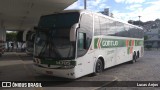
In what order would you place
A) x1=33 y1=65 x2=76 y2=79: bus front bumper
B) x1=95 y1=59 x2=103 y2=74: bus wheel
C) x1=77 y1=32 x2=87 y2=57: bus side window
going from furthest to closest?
x1=95 y1=59 x2=103 y2=74: bus wheel
x1=77 y1=32 x2=87 y2=57: bus side window
x1=33 y1=65 x2=76 y2=79: bus front bumper

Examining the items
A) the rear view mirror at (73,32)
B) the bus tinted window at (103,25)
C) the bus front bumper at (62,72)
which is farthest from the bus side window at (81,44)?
the bus tinted window at (103,25)

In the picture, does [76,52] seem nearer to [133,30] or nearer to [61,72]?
[61,72]

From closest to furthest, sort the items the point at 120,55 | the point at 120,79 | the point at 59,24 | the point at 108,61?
1. the point at 59,24
2. the point at 120,79
3. the point at 108,61
4. the point at 120,55

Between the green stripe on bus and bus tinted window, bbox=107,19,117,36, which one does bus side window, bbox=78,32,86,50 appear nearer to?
the green stripe on bus

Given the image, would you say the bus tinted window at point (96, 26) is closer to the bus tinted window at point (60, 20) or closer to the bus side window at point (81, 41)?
the bus side window at point (81, 41)

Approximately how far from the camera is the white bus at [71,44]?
973 centimetres

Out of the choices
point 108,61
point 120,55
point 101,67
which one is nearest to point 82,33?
point 101,67

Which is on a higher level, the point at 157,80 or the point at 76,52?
the point at 76,52

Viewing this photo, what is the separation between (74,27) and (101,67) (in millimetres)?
3746

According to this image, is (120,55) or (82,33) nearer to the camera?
(82,33)

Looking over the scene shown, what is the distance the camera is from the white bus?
9.73 meters

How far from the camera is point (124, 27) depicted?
666 inches

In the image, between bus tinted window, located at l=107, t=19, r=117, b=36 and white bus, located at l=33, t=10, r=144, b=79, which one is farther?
bus tinted window, located at l=107, t=19, r=117, b=36

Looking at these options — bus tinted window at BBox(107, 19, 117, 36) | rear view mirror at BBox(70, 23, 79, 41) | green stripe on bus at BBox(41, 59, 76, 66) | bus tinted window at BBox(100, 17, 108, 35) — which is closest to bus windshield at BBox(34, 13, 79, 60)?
green stripe on bus at BBox(41, 59, 76, 66)
